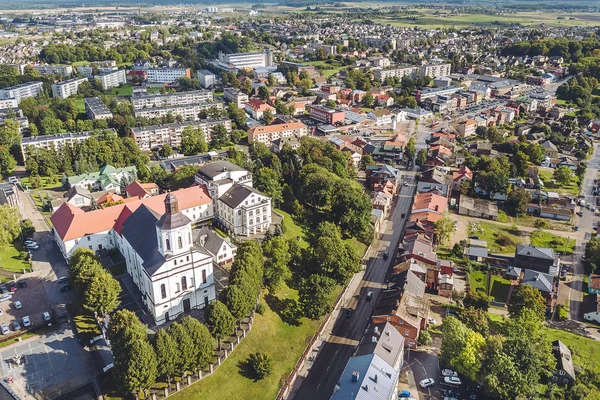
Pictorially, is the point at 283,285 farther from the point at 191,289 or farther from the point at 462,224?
the point at 462,224

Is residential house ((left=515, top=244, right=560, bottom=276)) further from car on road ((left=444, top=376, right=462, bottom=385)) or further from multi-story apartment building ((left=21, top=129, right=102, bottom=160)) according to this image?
multi-story apartment building ((left=21, top=129, right=102, bottom=160))

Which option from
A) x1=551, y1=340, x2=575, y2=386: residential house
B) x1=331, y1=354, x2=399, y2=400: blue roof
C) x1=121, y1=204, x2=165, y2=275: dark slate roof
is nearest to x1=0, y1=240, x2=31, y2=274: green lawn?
x1=121, y1=204, x2=165, y2=275: dark slate roof

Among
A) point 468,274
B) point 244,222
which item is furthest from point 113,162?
point 468,274

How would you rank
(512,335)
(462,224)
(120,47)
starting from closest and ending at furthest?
1. (512,335)
2. (462,224)
3. (120,47)

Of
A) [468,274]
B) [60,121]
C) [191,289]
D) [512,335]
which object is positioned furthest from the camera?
[60,121]

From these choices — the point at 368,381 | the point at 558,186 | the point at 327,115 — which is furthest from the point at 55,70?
the point at 368,381

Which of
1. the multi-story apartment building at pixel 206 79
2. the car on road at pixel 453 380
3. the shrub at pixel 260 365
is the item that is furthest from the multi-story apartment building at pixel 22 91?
the car on road at pixel 453 380
